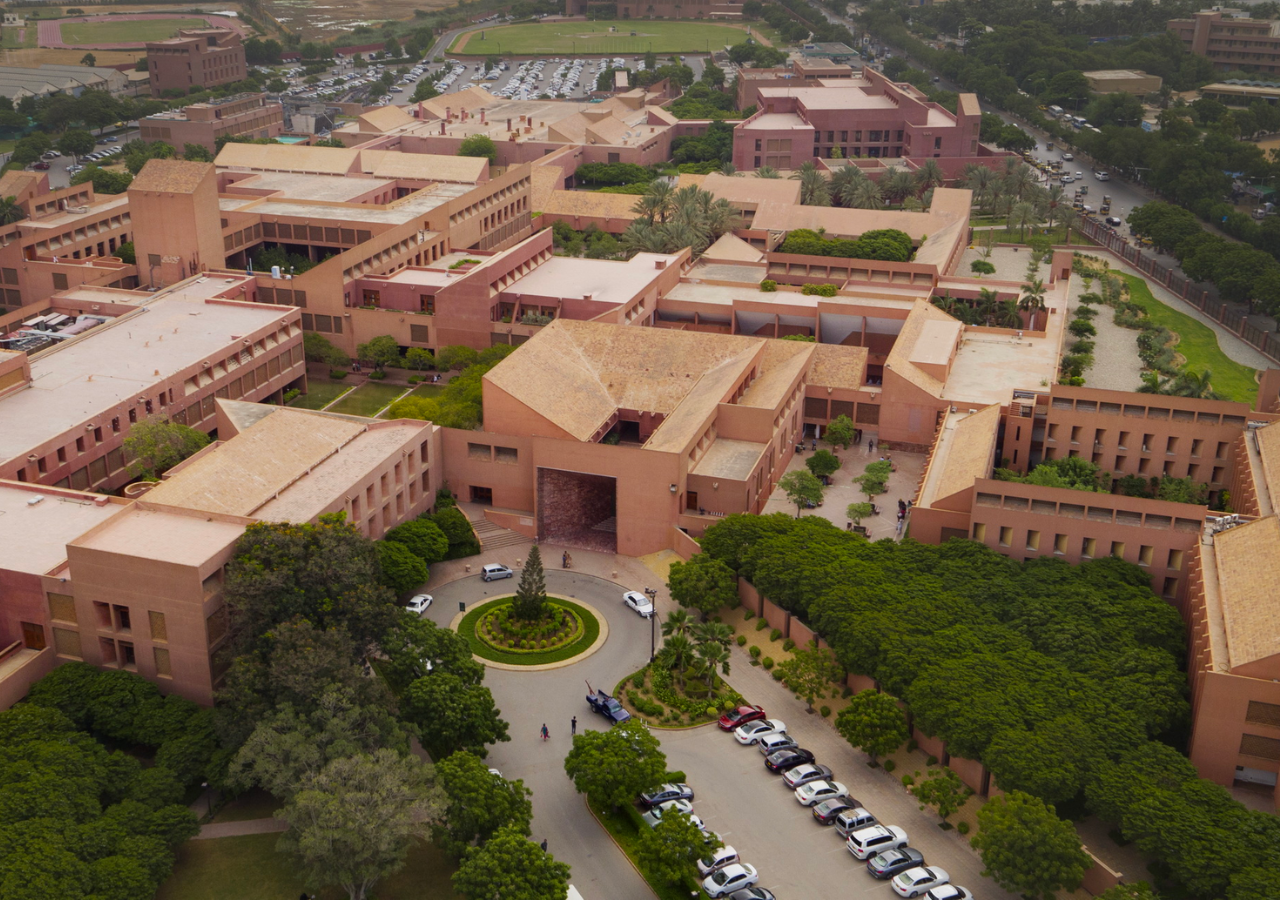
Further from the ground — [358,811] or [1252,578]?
[1252,578]

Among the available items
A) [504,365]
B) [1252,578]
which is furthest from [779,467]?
[1252,578]

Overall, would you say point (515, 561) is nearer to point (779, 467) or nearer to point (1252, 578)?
point (779, 467)

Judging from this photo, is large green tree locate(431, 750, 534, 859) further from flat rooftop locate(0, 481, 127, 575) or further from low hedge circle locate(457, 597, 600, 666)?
flat rooftop locate(0, 481, 127, 575)

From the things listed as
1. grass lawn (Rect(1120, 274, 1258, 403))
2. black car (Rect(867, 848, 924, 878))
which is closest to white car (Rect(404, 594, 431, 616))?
black car (Rect(867, 848, 924, 878))

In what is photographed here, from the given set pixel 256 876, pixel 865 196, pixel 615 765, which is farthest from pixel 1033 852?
pixel 865 196

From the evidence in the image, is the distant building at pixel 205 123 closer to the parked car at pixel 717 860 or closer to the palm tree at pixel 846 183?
the palm tree at pixel 846 183

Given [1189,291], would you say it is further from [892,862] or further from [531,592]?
[892,862]
